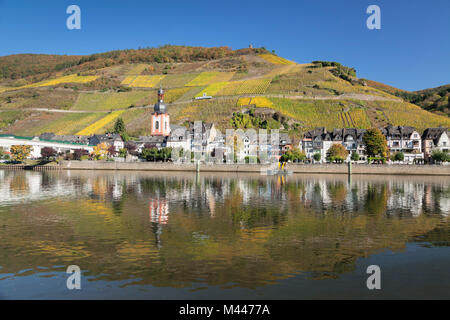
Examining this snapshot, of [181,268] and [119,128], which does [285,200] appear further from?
[119,128]

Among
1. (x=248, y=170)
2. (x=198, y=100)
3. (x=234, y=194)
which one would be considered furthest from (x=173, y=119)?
(x=234, y=194)

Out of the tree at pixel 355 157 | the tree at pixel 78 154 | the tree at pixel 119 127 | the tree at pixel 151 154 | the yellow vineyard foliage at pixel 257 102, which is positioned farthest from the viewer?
the tree at pixel 119 127

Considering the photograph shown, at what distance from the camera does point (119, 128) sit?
177375mm

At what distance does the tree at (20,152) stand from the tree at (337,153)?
10159 centimetres

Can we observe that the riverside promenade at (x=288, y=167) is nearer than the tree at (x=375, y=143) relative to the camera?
Yes

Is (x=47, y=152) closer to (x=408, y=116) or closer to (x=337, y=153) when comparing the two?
(x=337, y=153)

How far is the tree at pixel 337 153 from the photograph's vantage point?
125800 mm

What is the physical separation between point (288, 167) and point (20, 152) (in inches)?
3646

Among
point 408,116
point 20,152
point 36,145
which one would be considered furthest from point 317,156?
point 20,152

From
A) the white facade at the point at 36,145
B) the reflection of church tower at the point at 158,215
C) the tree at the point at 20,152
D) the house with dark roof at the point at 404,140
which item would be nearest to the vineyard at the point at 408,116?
the house with dark roof at the point at 404,140

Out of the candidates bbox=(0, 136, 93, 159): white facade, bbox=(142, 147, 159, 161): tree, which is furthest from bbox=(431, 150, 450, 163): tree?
bbox=(0, 136, 93, 159): white facade

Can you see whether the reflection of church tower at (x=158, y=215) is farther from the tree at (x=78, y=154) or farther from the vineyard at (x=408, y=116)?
the vineyard at (x=408, y=116)

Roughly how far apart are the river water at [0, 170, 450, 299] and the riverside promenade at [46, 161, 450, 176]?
6401cm
